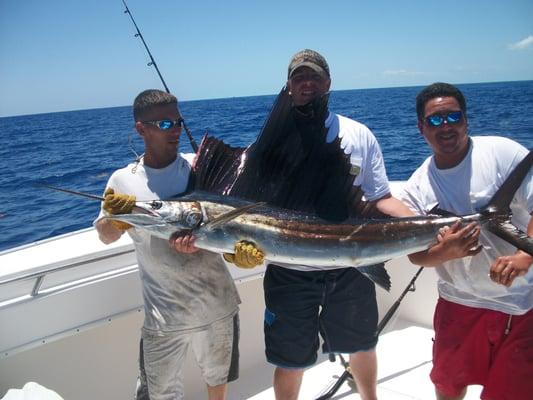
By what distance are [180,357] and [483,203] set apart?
1408mm

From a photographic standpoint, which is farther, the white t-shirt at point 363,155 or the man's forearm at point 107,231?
the white t-shirt at point 363,155

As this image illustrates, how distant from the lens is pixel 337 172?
5.97 feet

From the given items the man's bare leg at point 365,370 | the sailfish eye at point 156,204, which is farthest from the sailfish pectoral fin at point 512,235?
the sailfish eye at point 156,204

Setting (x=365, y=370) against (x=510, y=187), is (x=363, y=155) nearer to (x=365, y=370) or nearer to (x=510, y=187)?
(x=510, y=187)

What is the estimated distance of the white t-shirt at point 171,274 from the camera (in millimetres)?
1786

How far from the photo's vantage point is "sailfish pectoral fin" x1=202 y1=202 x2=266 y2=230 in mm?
1525

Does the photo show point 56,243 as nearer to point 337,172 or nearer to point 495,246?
point 337,172

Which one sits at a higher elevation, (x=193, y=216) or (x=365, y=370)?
(x=193, y=216)

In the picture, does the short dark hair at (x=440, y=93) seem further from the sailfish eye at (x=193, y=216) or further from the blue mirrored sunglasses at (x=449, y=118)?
the sailfish eye at (x=193, y=216)

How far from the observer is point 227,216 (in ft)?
5.19

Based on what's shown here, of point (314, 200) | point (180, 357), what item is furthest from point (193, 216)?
point (180, 357)

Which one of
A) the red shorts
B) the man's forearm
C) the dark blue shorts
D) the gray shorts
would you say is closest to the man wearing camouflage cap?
the dark blue shorts

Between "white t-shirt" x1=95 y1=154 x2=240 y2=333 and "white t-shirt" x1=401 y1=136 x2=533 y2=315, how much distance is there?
38.7 inches

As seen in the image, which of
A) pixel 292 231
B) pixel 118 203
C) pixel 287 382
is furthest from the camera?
pixel 287 382
